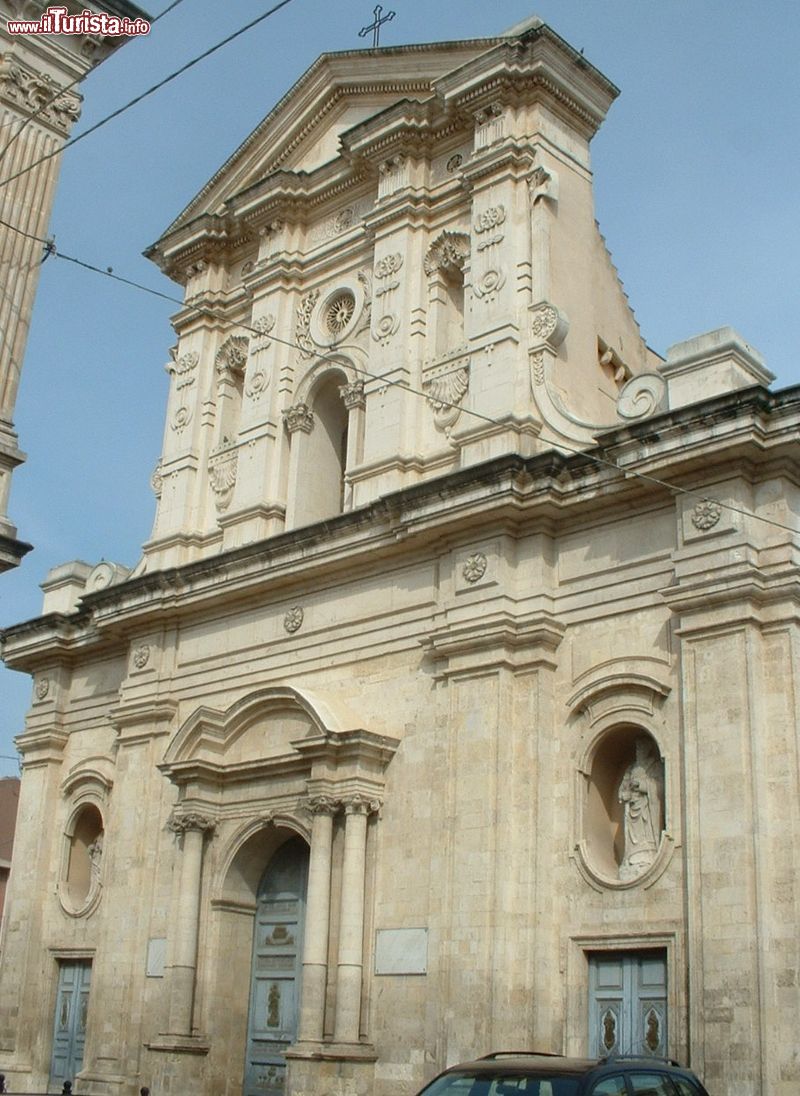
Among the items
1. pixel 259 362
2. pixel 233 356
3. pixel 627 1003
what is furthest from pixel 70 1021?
pixel 233 356

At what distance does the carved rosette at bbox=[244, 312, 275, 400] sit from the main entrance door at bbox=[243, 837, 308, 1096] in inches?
287

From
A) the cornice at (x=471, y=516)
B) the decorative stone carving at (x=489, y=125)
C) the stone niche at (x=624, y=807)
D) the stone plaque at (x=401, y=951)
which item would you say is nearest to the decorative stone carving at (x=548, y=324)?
the cornice at (x=471, y=516)

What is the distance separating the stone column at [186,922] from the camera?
1845 centimetres

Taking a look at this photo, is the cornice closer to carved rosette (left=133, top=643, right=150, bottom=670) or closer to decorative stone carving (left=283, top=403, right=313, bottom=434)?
carved rosette (left=133, top=643, right=150, bottom=670)

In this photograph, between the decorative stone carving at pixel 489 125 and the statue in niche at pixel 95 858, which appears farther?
the statue in niche at pixel 95 858

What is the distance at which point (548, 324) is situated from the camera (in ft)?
60.5

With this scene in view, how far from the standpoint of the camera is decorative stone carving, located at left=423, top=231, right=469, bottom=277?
2020 cm

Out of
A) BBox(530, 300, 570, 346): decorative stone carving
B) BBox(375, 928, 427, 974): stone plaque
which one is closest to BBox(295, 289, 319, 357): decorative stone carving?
BBox(530, 300, 570, 346): decorative stone carving

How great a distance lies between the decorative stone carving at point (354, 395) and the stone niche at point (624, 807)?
22.9 feet

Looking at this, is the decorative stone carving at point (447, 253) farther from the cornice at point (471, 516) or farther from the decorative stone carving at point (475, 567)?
the decorative stone carving at point (475, 567)

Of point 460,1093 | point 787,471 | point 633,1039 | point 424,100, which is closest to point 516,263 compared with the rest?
point 424,100

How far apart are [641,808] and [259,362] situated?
1033 centimetres

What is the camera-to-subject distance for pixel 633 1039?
14.9 m

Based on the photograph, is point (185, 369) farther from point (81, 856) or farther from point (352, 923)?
point (352, 923)
